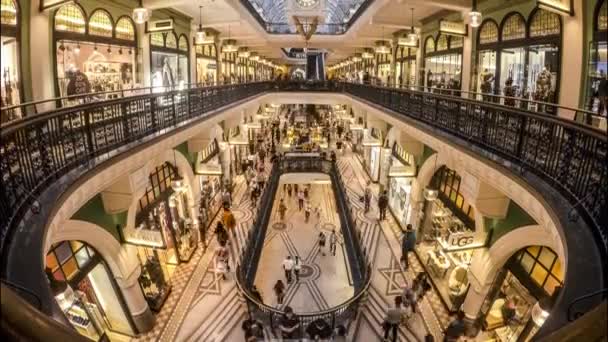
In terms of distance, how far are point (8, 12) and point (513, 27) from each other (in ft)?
34.4

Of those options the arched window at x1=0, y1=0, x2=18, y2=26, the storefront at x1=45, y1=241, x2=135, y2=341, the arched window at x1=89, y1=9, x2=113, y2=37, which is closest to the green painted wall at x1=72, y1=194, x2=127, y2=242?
the storefront at x1=45, y1=241, x2=135, y2=341

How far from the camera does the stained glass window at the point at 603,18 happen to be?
6928 mm

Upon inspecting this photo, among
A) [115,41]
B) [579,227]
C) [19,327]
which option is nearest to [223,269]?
[115,41]

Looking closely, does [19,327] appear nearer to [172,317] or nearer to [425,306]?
[172,317]

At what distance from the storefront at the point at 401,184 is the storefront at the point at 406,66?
131 inches

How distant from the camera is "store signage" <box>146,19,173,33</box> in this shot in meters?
11.4

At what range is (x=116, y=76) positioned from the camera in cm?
1093

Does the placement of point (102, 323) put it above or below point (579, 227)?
below

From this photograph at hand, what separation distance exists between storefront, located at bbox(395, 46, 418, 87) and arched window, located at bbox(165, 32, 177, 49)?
9553mm

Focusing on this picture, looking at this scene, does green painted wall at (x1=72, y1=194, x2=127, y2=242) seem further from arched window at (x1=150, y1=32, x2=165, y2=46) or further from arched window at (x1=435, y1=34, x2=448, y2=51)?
arched window at (x1=435, y1=34, x2=448, y2=51)

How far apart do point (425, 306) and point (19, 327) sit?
10704 millimetres

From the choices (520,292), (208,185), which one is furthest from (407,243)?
→ (208,185)

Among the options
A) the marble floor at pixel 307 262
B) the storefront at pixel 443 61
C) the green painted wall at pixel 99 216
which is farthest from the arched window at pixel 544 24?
the green painted wall at pixel 99 216

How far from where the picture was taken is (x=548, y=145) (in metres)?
4.88
